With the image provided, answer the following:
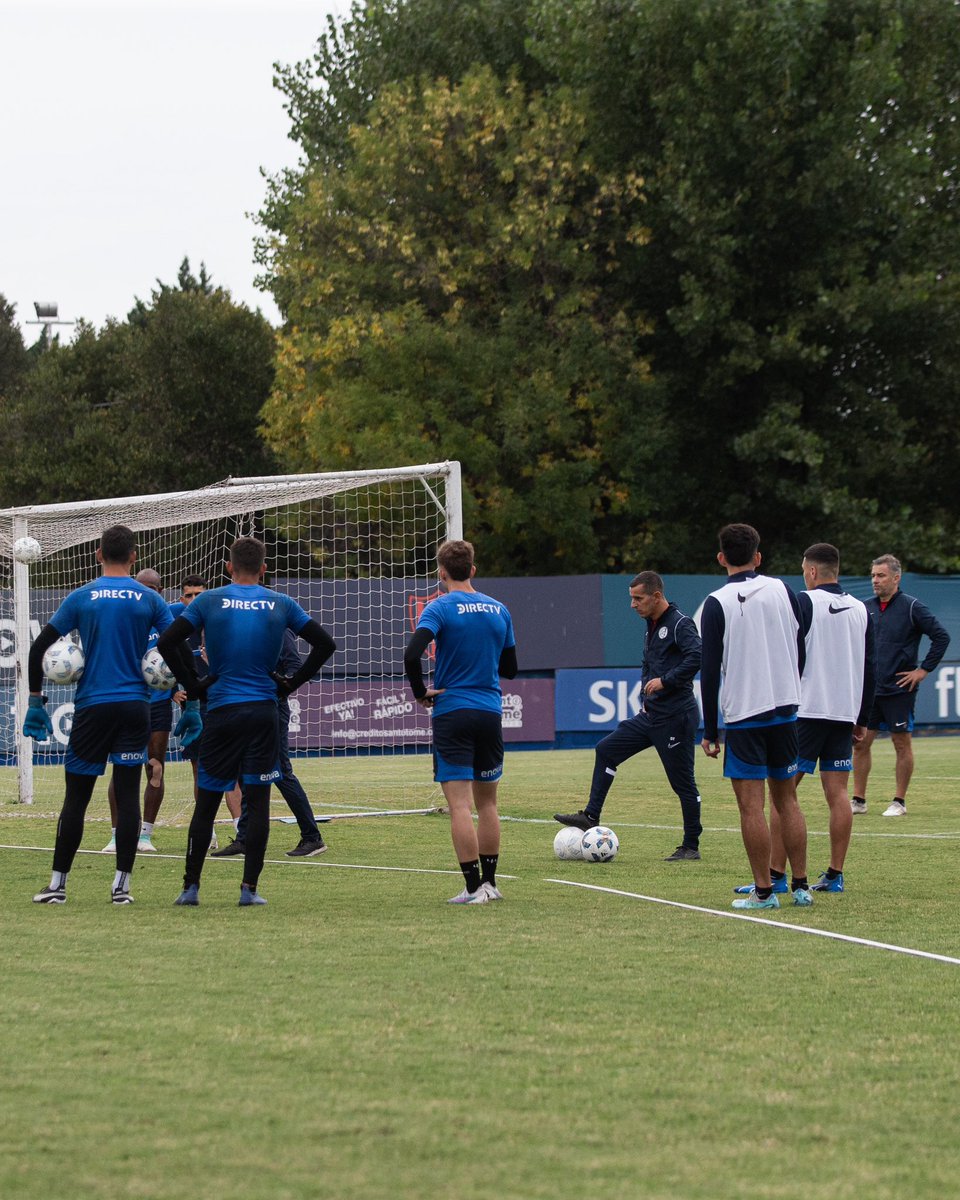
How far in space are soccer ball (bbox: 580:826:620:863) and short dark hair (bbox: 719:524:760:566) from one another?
10.8 feet

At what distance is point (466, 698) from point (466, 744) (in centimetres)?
25

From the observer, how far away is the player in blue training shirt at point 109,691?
29.5ft

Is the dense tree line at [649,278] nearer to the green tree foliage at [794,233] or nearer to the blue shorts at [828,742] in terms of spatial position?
the green tree foliage at [794,233]

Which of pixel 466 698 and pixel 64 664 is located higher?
pixel 64 664

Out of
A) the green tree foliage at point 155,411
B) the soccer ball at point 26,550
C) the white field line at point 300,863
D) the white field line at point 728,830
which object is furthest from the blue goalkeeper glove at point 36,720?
the green tree foliage at point 155,411

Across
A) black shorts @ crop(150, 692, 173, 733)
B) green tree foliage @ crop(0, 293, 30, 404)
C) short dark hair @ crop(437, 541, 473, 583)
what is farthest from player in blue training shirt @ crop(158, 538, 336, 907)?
green tree foliage @ crop(0, 293, 30, 404)

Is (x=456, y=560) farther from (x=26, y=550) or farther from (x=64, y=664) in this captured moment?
(x=26, y=550)

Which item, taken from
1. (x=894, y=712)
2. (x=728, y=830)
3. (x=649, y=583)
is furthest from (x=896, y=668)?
(x=649, y=583)

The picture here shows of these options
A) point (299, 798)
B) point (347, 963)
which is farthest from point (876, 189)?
point (347, 963)

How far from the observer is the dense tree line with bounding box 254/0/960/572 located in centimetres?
3272

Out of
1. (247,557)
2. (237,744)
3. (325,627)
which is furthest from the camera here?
(325,627)

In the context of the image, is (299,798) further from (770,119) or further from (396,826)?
(770,119)

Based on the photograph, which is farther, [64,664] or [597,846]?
[597,846]

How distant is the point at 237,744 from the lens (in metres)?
8.72
